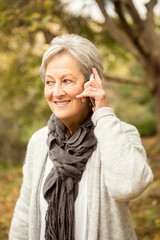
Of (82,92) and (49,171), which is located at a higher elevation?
(82,92)

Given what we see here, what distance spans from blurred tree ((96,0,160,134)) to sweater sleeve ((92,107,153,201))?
6153mm

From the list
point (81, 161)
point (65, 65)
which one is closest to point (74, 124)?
point (81, 161)

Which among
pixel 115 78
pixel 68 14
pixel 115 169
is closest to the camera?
pixel 115 169

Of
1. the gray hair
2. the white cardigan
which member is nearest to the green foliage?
the gray hair

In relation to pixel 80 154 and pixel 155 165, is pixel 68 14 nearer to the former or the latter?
pixel 155 165

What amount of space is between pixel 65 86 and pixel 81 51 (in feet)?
0.68

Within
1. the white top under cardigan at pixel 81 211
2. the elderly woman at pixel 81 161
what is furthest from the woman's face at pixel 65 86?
the white top under cardigan at pixel 81 211

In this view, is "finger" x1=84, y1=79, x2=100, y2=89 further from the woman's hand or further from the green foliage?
the green foliage

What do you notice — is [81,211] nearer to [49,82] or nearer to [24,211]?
[24,211]

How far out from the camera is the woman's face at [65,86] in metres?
2.21

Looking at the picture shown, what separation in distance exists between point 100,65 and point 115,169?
60cm

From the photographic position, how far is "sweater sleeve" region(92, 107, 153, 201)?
1996 mm

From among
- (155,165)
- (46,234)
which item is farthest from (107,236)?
(155,165)

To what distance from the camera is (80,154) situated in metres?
2.25
